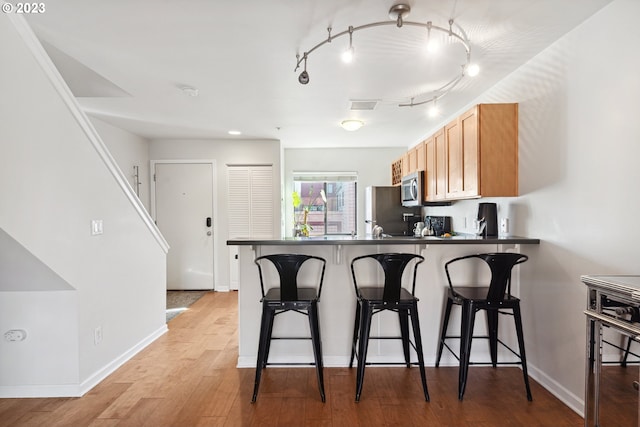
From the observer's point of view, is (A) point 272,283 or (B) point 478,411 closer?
(B) point 478,411

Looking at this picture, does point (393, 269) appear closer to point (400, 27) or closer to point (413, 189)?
point (400, 27)

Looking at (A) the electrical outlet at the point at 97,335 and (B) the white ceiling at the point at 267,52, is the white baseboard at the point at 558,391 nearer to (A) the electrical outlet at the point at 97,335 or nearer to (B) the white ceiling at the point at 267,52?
(B) the white ceiling at the point at 267,52

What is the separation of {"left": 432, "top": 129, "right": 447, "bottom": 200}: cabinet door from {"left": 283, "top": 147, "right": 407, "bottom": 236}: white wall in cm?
245

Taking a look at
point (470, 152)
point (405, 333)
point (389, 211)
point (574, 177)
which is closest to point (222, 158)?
point (389, 211)

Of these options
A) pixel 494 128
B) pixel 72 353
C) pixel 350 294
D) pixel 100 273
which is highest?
pixel 494 128

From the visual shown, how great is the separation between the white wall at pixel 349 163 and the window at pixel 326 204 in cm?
17

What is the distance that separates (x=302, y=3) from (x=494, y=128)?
5.55ft

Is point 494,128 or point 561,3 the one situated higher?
point 561,3

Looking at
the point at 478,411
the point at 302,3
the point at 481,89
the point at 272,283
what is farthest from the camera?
the point at 481,89

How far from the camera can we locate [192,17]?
187 centimetres

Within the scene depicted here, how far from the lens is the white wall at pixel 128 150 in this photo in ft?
13.8

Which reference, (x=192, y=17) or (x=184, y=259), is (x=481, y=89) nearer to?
(x=192, y=17)

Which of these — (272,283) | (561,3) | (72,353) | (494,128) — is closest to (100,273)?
(72,353)

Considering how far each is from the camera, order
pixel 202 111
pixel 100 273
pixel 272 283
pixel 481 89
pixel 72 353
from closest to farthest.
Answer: pixel 72 353
pixel 100 273
pixel 272 283
pixel 481 89
pixel 202 111
